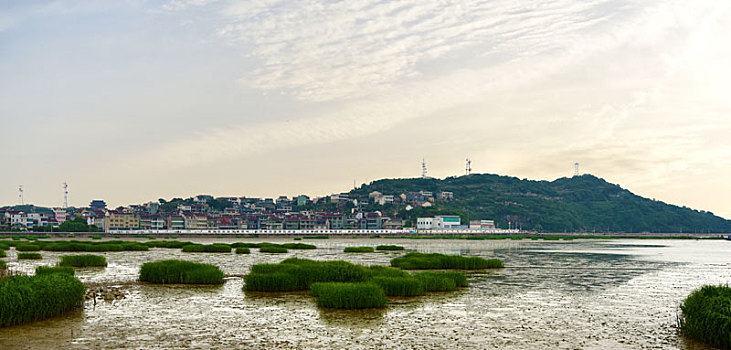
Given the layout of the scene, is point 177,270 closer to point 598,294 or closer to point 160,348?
point 160,348

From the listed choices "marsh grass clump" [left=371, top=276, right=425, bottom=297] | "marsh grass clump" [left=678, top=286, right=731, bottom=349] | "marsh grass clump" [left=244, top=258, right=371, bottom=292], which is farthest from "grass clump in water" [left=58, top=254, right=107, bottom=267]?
"marsh grass clump" [left=678, top=286, right=731, bottom=349]

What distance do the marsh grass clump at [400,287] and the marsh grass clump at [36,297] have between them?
1124 cm

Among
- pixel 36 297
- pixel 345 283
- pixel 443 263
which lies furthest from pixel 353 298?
pixel 443 263

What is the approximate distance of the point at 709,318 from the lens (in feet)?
50.5

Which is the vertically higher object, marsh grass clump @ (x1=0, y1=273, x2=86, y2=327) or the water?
marsh grass clump @ (x1=0, y1=273, x2=86, y2=327)

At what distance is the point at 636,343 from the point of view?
15.6m

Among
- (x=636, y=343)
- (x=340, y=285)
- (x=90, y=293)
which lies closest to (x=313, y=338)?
(x=340, y=285)

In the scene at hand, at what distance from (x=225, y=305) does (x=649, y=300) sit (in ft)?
55.7

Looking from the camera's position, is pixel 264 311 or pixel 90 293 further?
pixel 90 293

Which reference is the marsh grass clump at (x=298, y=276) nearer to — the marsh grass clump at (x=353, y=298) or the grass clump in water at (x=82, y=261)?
the marsh grass clump at (x=353, y=298)

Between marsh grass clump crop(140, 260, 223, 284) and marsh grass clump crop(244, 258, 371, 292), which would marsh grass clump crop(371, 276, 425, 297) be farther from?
marsh grass clump crop(140, 260, 223, 284)

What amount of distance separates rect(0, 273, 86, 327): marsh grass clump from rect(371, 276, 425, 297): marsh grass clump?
1124cm

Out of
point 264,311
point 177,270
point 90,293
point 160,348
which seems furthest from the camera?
point 177,270

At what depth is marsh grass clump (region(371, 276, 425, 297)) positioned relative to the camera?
24.2 m
